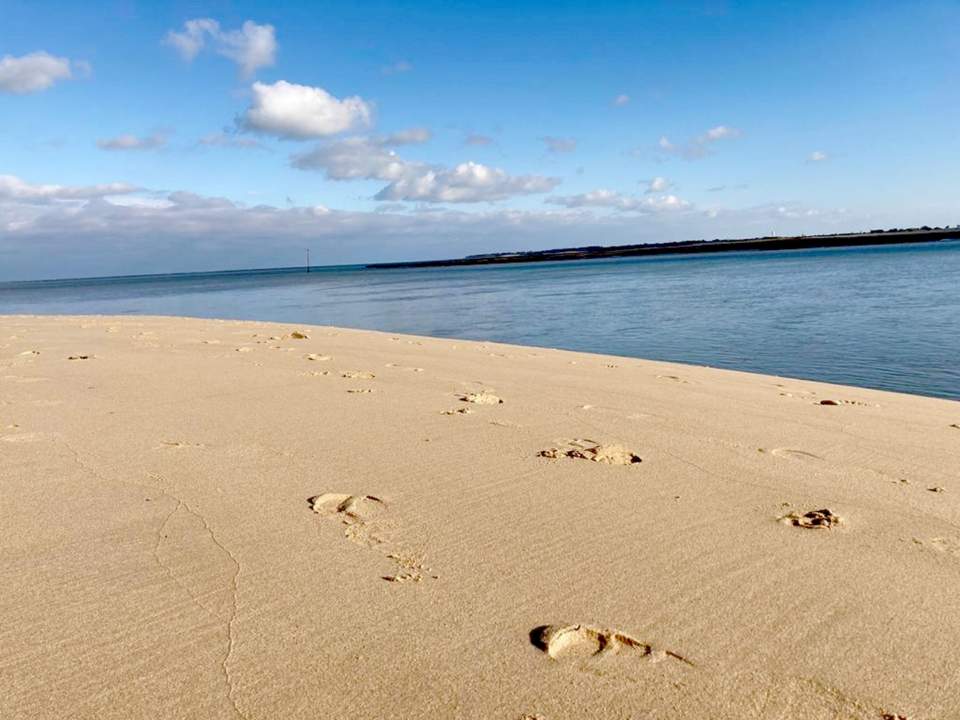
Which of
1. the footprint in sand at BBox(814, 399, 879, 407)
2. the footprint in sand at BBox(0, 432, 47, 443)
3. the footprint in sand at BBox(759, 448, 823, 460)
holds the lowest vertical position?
the footprint in sand at BBox(814, 399, 879, 407)

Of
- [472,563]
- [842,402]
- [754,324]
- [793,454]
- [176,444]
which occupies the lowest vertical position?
[754,324]

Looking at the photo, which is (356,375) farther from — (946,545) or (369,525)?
(946,545)

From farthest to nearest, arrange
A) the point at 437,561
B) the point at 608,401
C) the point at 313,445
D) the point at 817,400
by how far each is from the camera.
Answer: the point at 817,400
the point at 608,401
the point at 313,445
the point at 437,561

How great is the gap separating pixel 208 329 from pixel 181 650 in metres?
12.6

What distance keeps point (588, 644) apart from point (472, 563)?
69 centimetres

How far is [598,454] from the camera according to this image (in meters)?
4.24

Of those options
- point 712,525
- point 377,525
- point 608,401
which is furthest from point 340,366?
point 712,525

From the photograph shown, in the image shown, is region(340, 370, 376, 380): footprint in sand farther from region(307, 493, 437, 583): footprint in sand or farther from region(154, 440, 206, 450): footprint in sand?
region(307, 493, 437, 583): footprint in sand

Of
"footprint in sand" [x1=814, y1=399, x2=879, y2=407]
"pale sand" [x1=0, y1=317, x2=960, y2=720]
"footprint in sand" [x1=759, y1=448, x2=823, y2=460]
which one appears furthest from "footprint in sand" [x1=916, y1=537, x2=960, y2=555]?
"footprint in sand" [x1=814, y1=399, x2=879, y2=407]

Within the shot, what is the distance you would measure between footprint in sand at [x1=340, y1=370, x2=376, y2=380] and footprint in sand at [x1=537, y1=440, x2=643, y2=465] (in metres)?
3.19

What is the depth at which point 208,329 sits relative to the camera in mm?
13688

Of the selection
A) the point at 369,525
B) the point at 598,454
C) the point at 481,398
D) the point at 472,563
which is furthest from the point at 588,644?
the point at 481,398

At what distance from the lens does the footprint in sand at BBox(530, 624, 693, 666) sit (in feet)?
6.92

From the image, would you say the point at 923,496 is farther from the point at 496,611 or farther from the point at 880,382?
the point at 880,382
